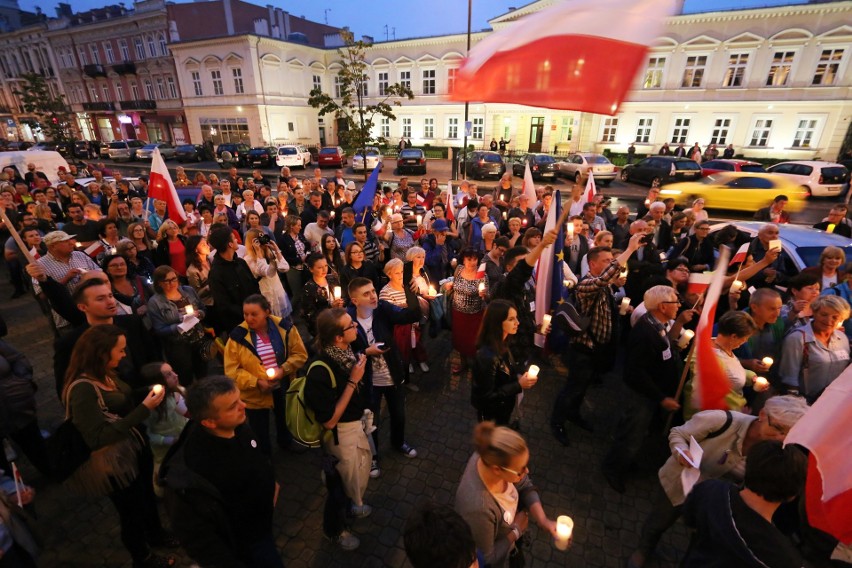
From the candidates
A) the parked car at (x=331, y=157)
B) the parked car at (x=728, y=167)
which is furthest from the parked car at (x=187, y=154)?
the parked car at (x=728, y=167)

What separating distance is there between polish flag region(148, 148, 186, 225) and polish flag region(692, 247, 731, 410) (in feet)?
24.6

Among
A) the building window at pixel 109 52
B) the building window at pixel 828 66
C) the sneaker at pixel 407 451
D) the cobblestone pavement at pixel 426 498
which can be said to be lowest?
the cobblestone pavement at pixel 426 498

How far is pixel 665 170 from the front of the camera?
19500 millimetres

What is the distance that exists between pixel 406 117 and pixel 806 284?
3815 cm

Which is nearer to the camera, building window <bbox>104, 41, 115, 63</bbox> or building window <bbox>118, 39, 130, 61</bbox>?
building window <bbox>118, 39, 130, 61</bbox>

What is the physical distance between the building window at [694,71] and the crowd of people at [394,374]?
28.0m

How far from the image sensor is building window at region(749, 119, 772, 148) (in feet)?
88.0

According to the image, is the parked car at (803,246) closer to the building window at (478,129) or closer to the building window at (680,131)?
the building window at (680,131)

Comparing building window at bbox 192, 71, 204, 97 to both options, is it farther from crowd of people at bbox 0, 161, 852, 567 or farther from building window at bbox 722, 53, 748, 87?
building window at bbox 722, 53, 748, 87

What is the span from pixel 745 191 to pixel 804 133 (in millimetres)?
18082

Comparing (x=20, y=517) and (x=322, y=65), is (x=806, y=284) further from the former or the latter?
(x=322, y=65)

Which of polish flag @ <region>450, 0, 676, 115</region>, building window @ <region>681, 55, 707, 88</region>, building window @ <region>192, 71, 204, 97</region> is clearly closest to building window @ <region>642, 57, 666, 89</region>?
building window @ <region>681, 55, 707, 88</region>

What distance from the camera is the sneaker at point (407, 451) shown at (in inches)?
170

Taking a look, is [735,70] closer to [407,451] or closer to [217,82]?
[407,451]
